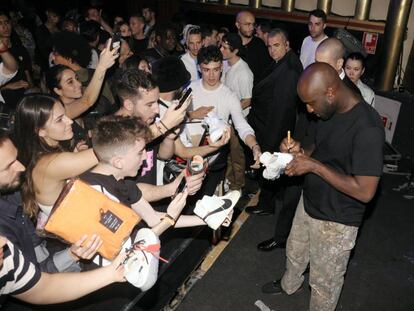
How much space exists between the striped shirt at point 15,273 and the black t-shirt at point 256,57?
4.44 m

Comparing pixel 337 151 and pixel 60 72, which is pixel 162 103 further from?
pixel 337 151

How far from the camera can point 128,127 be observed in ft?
7.11

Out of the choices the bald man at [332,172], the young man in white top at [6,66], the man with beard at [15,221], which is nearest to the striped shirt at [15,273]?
the man with beard at [15,221]

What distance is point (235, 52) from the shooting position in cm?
469

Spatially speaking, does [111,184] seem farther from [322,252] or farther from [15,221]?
[322,252]

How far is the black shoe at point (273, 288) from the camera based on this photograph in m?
3.41

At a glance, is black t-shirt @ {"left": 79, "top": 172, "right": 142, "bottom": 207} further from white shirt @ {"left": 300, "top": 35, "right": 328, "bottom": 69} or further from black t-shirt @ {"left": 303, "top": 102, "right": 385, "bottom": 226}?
white shirt @ {"left": 300, "top": 35, "right": 328, "bottom": 69}

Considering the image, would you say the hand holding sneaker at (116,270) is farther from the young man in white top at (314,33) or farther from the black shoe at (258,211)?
the young man in white top at (314,33)

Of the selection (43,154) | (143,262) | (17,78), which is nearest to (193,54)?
(17,78)

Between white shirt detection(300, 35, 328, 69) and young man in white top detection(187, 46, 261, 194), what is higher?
white shirt detection(300, 35, 328, 69)

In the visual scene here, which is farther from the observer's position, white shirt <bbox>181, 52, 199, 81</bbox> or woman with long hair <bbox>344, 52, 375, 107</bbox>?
white shirt <bbox>181, 52, 199, 81</bbox>

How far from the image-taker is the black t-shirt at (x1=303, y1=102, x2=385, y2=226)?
2289mm

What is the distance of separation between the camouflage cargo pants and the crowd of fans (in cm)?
61

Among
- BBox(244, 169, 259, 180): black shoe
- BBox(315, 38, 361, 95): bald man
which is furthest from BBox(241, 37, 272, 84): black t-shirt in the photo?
BBox(315, 38, 361, 95): bald man
